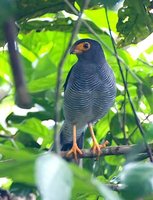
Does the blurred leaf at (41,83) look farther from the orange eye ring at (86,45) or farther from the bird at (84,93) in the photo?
the orange eye ring at (86,45)

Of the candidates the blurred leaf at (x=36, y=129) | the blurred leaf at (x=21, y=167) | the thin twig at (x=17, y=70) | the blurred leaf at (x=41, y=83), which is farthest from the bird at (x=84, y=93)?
the thin twig at (x=17, y=70)

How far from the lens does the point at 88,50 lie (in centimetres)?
299

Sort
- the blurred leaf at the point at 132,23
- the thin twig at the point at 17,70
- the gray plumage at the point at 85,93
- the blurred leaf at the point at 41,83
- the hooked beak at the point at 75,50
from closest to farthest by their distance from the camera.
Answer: the thin twig at the point at 17,70
the blurred leaf at the point at 132,23
the blurred leaf at the point at 41,83
the gray plumage at the point at 85,93
the hooked beak at the point at 75,50

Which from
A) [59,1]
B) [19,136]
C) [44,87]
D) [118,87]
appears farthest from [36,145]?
[59,1]

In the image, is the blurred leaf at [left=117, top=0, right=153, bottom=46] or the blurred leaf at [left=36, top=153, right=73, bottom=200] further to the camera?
the blurred leaf at [left=117, top=0, right=153, bottom=46]

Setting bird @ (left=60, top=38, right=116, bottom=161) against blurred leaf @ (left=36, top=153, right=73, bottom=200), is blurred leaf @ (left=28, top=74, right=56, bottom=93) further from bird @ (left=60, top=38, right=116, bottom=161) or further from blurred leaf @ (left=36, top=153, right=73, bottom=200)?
blurred leaf @ (left=36, top=153, right=73, bottom=200)

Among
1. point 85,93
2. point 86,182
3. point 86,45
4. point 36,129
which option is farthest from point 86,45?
point 86,182

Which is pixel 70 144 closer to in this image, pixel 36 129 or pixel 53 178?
pixel 36 129

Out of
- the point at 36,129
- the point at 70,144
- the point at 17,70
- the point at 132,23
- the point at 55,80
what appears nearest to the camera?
the point at 17,70

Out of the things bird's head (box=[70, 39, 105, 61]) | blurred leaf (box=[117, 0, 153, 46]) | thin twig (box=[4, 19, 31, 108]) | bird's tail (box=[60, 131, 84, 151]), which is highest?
thin twig (box=[4, 19, 31, 108])

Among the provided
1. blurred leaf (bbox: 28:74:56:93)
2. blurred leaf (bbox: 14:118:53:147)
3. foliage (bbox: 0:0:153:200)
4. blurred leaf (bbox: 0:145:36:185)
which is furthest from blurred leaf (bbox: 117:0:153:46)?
blurred leaf (bbox: 0:145:36:185)

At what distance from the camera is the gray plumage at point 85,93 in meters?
2.68

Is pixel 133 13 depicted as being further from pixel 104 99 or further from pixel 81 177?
pixel 81 177

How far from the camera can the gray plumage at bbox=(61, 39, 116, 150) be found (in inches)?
105
